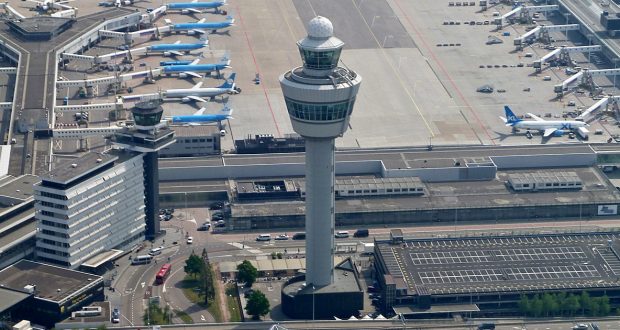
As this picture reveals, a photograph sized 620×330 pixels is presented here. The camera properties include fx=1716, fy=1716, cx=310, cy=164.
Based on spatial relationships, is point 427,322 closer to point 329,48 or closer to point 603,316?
point 603,316

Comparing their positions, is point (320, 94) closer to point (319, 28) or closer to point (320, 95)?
point (320, 95)

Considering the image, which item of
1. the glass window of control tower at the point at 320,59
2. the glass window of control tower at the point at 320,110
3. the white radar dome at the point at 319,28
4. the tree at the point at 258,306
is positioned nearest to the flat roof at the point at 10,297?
the tree at the point at 258,306

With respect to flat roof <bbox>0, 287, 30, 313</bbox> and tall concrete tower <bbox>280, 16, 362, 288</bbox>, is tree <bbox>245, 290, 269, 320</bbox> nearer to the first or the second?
tall concrete tower <bbox>280, 16, 362, 288</bbox>

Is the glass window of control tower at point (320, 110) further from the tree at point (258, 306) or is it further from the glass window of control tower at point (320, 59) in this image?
the tree at point (258, 306)

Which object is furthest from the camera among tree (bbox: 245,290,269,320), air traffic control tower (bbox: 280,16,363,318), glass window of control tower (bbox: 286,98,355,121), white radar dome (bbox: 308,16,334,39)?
tree (bbox: 245,290,269,320)

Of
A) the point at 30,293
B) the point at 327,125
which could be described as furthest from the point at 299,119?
the point at 30,293

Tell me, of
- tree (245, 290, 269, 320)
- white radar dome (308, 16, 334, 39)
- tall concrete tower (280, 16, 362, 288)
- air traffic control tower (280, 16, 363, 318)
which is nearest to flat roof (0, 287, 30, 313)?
tree (245, 290, 269, 320)
